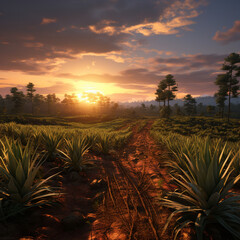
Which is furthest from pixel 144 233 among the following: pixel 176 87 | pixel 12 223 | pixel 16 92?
pixel 16 92

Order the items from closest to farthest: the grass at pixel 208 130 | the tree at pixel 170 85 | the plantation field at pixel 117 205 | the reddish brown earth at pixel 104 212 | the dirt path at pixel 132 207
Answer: the plantation field at pixel 117 205 < the reddish brown earth at pixel 104 212 < the dirt path at pixel 132 207 < the grass at pixel 208 130 < the tree at pixel 170 85

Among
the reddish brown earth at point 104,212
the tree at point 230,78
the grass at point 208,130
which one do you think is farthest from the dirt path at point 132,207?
the tree at point 230,78

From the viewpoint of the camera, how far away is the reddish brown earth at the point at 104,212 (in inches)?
98.2

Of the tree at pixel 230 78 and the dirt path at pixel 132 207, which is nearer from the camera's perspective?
the dirt path at pixel 132 207

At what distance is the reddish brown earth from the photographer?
2.49 m

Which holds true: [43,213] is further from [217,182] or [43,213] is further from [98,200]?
[217,182]

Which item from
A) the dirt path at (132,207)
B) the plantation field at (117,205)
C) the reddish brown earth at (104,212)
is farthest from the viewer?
the dirt path at (132,207)

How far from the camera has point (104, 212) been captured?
129 inches

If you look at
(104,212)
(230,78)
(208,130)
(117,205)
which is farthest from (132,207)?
(230,78)

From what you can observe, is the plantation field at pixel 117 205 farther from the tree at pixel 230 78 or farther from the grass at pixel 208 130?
the tree at pixel 230 78

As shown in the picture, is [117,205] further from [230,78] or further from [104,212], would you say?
[230,78]

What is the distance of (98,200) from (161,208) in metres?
1.63

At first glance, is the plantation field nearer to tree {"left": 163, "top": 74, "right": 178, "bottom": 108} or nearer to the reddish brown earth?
the reddish brown earth

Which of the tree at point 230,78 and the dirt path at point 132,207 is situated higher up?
the tree at point 230,78
